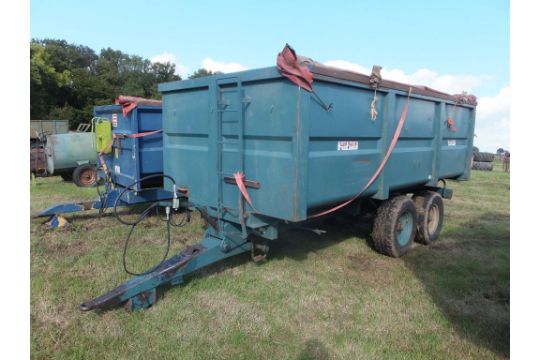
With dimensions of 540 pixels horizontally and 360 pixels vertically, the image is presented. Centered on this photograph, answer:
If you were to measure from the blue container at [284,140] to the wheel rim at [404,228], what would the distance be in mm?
479

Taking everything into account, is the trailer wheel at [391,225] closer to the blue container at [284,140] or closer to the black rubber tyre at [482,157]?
the blue container at [284,140]

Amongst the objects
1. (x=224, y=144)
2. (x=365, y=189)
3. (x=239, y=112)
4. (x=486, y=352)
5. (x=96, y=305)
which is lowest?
(x=486, y=352)

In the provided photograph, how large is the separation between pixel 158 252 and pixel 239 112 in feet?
7.70

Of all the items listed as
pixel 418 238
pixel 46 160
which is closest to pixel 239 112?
pixel 418 238

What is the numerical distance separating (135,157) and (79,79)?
3958cm

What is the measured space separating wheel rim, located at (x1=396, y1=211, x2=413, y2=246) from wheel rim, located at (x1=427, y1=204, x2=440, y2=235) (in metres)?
0.74

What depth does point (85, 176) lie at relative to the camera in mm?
10453

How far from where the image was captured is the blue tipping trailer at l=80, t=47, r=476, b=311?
3.42 meters

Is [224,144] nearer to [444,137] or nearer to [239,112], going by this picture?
[239,112]

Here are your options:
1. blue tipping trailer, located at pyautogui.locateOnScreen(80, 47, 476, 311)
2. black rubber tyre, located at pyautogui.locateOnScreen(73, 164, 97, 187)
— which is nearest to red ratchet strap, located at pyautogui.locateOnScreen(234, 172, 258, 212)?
blue tipping trailer, located at pyautogui.locateOnScreen(80, 47, 476, 311)

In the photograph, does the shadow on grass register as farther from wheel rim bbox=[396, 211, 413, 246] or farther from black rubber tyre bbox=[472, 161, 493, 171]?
black rubber tyre bbox=[472, 161, 493, 171]

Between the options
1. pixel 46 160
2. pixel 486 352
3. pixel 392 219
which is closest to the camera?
pixel 486 352

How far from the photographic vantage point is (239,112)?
12.1 ft

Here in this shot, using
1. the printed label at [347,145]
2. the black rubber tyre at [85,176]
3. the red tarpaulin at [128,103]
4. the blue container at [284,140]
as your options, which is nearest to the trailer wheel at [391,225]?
the blue container at [284,140]
